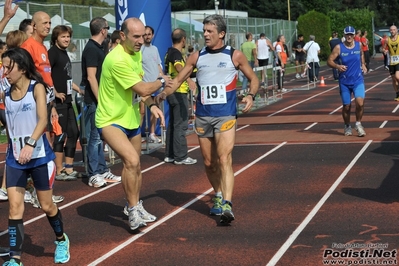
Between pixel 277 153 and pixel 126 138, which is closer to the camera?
pixel 126 138

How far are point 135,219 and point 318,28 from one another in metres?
50.5

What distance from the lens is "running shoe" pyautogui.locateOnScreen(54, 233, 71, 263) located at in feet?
24.4

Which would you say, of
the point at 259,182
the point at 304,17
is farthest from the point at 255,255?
the point at 304,17

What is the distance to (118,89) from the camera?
854cm

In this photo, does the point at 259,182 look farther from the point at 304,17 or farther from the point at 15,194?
the point at 304,17

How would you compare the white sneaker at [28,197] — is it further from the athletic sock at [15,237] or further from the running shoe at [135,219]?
the athletic sock at [15,237]

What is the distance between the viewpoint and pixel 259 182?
1133 centimetres

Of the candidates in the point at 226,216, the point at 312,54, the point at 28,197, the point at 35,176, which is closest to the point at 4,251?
the point at 35,176

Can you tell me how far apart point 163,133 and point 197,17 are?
25.3m

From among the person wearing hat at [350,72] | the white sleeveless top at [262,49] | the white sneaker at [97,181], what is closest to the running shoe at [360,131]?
the person wearing hat at [350,72]

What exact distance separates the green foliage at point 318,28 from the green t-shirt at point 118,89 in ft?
163

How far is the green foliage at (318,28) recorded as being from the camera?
57.2 m

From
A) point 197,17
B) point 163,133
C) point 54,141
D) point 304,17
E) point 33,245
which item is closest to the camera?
point 33,245

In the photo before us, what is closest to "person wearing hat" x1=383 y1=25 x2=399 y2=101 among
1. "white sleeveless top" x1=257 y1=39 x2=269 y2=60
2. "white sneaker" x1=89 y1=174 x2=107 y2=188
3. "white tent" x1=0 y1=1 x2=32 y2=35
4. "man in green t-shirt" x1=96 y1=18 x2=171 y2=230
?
"white sleeveless top" x1=257 y1=39 x2=269 y2=60
